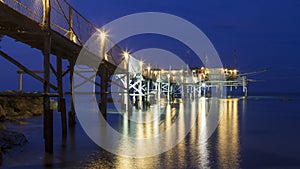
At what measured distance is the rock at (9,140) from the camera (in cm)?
1258

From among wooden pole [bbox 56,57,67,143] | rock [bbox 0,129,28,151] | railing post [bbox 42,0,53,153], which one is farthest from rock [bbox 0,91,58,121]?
railing post [bbox 42,0,53,153]

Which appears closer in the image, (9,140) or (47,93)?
(47,93)

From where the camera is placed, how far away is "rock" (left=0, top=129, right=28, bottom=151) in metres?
12.6

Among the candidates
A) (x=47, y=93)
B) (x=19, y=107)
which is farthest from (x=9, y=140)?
(x=19, y=107)

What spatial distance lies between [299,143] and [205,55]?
4238 inches

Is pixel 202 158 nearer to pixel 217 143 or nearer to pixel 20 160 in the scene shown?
pixel 217 143

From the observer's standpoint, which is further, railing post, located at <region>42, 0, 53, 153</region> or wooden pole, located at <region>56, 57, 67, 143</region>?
wooden pole, located at <region>56, 57, 67, 143</region>

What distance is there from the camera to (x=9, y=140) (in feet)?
42.7

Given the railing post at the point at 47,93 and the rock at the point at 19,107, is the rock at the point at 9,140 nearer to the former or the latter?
the railing post at the point at 47,93

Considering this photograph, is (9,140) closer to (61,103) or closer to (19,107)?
(61,103)

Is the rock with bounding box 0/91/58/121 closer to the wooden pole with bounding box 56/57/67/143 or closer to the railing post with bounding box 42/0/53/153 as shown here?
the wooden pole with bounding box 56/57/67/143

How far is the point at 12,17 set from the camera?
34.4ft

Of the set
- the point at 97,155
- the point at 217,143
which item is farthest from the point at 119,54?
the point at 97,155

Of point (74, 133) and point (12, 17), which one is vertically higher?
point (12, 17)
